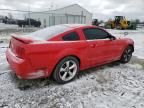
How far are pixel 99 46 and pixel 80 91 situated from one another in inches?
61.2

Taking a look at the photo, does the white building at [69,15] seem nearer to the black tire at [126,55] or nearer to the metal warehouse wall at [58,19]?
the metal warehouse wall at [58,19]

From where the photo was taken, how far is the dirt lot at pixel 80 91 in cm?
340

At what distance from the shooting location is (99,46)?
16.0ft

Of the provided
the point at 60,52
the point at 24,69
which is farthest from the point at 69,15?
the point at 24,69

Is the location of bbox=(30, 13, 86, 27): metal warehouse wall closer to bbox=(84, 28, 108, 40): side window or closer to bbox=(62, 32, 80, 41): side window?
bbox=(84, 28, 108, 40): side window

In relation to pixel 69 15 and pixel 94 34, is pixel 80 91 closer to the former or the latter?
pixel 94 34

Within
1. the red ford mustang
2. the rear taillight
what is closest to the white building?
the red ford mustang

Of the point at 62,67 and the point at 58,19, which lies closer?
Answer: the point at 62,67

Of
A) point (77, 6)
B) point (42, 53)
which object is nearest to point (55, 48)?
point (42, 53)

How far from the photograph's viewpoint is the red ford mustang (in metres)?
3.64

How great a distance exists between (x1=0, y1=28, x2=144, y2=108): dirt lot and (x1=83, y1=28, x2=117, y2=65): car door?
460 millimetres

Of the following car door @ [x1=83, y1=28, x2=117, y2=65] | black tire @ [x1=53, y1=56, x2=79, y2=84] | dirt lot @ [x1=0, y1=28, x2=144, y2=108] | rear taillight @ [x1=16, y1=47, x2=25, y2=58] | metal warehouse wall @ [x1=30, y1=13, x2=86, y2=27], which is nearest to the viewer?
dirt lot @ [x1=0, y1=28, x2=144, y2=108]

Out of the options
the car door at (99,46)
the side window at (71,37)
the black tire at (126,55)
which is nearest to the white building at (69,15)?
the black tire at (126,55)

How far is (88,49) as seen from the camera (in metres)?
4.59
